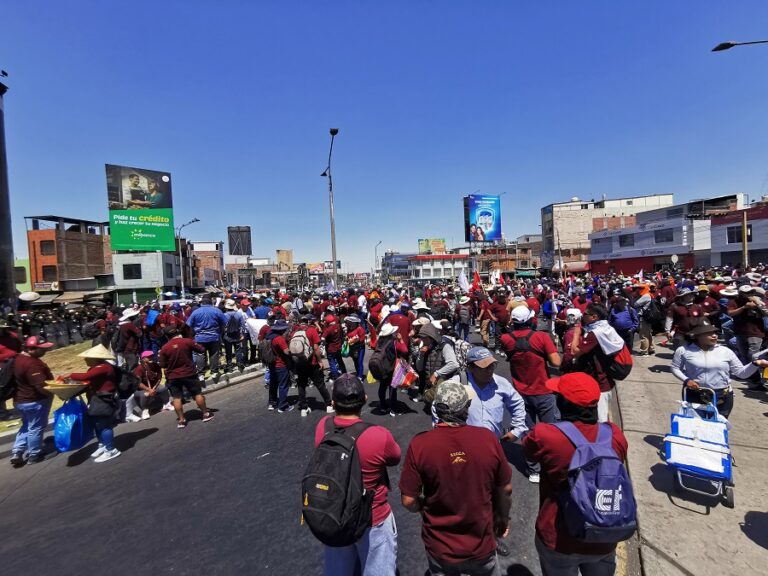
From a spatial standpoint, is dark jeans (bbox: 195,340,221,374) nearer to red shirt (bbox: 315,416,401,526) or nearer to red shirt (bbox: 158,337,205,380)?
red shirt (bbox: 158,337,205,380)

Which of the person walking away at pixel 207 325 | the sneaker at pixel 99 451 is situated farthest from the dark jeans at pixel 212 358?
the sneaker at pixel 99 451

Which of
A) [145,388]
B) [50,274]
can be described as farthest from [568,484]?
[50,274]

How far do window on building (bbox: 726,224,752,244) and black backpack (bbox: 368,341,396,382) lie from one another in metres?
45.3

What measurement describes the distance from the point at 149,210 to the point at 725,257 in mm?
54122

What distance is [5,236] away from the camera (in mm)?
25406

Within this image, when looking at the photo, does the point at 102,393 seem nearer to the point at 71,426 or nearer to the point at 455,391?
the point at 71,426

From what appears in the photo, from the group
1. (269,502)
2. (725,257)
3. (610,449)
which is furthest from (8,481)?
(725,257)

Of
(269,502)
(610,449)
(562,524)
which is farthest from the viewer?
(269,502)

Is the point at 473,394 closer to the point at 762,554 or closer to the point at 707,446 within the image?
the point at 707,446

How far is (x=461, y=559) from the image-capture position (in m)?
2.22

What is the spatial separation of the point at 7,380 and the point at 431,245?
12969 centimetres

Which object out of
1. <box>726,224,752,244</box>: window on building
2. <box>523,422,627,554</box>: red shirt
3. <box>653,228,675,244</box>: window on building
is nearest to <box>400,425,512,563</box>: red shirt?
<box>523,422,627,554</box>: red shirt

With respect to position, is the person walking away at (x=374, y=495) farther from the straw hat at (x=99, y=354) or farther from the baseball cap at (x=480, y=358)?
the straw hat at (x=99, y=354)

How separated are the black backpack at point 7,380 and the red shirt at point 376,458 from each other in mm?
5970
